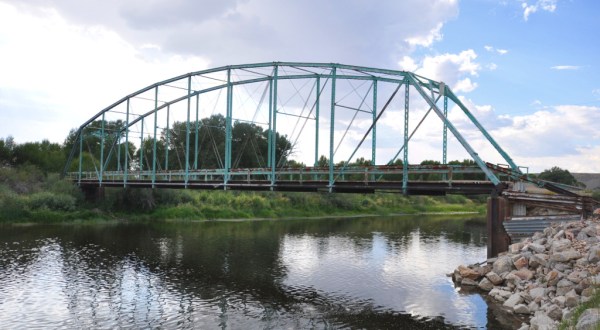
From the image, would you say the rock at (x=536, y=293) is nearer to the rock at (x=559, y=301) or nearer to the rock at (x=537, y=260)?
the rock at (x=559, y=301)

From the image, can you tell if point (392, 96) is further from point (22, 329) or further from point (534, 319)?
point (22, 329)

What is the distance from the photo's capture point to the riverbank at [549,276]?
17.2 m

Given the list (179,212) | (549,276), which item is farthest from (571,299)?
(179,212)

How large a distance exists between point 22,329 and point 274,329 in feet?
29.0

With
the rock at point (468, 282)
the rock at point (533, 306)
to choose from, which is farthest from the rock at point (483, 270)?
the rock at point (533, 306)

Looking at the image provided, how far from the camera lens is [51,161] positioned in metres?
69.8

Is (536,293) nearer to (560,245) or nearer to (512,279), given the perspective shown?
(512,279)

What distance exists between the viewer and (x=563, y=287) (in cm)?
1867

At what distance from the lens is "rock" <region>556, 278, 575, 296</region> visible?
60.7 feet

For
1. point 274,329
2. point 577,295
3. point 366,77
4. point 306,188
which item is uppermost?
point 366,77

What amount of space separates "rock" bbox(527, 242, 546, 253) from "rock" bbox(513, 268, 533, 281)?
1.02 m

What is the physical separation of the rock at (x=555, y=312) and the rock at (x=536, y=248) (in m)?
4.53

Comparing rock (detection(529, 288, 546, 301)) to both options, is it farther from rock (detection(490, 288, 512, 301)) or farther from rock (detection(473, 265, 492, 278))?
rock (detection(473, 265, 492, 278))

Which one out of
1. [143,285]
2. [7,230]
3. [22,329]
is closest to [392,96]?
[143,285]
